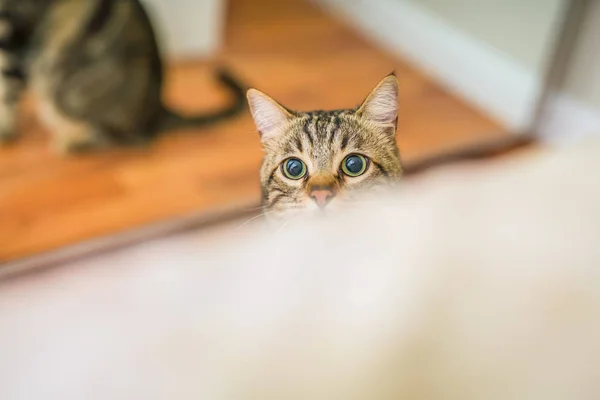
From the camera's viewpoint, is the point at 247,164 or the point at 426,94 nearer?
the point at 247,164

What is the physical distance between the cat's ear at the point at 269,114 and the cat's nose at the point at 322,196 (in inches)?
2.2

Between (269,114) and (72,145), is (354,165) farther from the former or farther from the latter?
(72,145)

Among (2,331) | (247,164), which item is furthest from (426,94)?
(2,331)

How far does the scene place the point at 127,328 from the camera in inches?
16.7

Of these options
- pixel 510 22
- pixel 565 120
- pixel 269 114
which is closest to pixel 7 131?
pixel 269 114

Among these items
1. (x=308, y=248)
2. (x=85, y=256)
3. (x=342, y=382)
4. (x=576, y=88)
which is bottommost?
(x=342, y=382)

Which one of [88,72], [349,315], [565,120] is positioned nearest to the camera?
[349,315]

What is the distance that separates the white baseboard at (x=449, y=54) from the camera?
41.4 inches

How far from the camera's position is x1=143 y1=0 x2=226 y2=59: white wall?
114cm

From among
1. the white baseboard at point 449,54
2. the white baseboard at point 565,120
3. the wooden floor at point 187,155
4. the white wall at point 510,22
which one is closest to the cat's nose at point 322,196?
the wooden floor at point 187,155

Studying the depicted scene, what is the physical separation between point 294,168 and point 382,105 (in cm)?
8

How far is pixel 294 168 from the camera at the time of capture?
0.48 meters

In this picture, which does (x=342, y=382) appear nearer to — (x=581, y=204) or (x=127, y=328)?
(x=127, y=328)

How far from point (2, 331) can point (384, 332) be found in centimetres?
26
